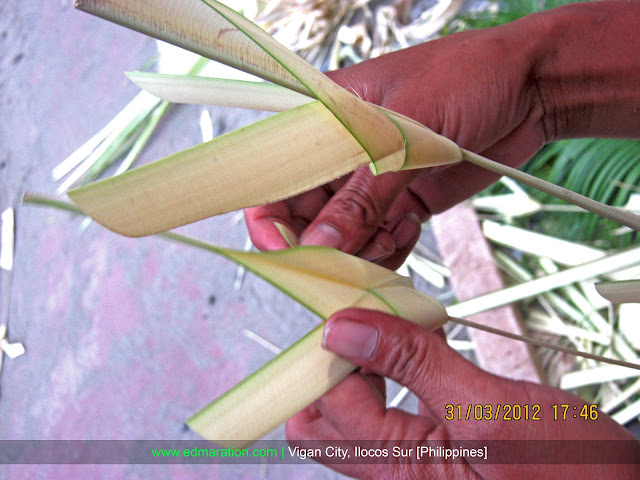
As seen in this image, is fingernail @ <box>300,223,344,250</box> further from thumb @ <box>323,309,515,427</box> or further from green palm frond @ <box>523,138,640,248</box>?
green palm frond @ <box>523,138,640,248</box>

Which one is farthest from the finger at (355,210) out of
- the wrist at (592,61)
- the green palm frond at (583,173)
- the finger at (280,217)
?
the green palm frond at (583,173)

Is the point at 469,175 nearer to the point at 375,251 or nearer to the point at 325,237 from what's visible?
the point at 375,251

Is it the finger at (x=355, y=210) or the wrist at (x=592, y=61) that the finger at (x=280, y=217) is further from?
the wrist at (x=592, y=61)

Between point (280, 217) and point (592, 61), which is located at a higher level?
point (592, 61)

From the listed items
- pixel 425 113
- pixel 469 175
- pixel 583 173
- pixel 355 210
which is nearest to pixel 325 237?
pixel 355 210

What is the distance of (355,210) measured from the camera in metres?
0.55

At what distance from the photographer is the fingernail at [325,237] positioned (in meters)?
0.53

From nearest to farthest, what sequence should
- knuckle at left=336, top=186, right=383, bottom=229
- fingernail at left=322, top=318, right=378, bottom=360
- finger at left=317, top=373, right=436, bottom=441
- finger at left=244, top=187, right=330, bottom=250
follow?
1. fingernail at left=322, top=318, right=378, bottom=360
2. finger at left=317, top=373, right=436, bottom=441
3. knuckle at left=336, top=186, right=383, bottom=229
4. finger at left=244, top=187, right=330, bottom=250

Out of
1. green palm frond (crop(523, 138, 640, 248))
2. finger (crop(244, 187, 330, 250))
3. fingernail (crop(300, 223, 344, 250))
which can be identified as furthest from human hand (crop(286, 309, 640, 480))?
green palm frond (crop(523, 138, 640, 248))

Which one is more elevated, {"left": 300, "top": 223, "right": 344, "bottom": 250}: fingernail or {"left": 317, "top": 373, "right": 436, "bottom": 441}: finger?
{"left": 300, "top": 223, "right": 344, "bottom": 250}: fingernail

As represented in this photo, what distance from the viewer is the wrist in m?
0.57

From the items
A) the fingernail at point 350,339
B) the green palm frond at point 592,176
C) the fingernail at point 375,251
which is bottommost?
the green palm frond at point 592,176

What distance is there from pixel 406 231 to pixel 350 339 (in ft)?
1.38

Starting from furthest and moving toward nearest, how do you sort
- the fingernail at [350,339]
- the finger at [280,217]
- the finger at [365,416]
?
1. the finger at [280,217]
2. the finger at [365,416]
3. the fingernail at [350,339]
